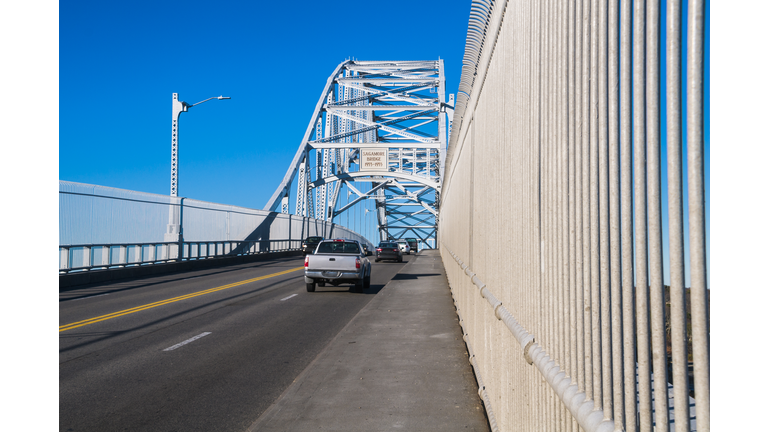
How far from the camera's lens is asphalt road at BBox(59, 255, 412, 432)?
576 centimetres

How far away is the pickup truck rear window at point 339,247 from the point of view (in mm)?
19156

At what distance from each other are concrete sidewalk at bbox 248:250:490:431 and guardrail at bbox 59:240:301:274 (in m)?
15.0

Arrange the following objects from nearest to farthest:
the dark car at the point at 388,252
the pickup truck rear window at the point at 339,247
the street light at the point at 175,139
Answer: the pickup truck rear window at the point at 339,247 → the street light at the point at 175,139 → the dark car at the point at 388,252

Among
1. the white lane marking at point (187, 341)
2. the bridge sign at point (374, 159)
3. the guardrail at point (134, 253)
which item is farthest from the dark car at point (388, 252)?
the white lane marking at point (187, 341)

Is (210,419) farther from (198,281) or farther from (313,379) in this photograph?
(198,281)

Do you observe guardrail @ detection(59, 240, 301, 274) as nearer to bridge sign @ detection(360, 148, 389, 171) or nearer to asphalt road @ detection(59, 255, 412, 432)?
asphalt road @ detection(59, 255, 412, 432)

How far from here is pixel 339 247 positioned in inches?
774

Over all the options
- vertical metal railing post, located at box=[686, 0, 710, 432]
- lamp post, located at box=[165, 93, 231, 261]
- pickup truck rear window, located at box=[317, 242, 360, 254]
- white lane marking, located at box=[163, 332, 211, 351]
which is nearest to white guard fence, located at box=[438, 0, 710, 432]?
vertical metal railing post, located at box=[686, 0, 710, 432]

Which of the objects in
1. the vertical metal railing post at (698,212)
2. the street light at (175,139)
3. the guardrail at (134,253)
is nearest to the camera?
the vertical metal railing post at (698,212)

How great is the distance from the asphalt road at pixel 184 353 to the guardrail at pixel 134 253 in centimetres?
476

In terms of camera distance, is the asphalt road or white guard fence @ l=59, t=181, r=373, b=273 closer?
the asphalt road

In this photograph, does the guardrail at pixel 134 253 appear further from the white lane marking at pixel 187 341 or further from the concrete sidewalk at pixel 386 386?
the concrete sidewalk at pixel 386 386

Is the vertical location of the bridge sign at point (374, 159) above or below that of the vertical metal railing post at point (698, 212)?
above

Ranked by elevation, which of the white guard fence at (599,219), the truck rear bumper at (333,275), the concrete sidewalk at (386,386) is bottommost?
the concrete sidewalk at (386,386)
